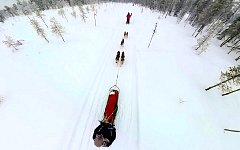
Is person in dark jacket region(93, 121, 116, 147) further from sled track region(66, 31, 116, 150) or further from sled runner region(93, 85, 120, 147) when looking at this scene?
sled track region(66, 31, 116, 150)

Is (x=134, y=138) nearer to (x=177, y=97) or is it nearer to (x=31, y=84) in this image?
(x=177, y=97)

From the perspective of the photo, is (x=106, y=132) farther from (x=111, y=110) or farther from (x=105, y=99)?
(x=105, y=99)

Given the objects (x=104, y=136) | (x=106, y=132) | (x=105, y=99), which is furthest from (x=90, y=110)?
(x=104, y=136)

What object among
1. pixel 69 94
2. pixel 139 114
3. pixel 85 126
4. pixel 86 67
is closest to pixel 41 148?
pixel 85 126

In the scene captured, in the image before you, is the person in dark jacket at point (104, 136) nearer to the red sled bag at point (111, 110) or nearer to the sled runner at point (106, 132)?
the sled runner at point (106, 132)

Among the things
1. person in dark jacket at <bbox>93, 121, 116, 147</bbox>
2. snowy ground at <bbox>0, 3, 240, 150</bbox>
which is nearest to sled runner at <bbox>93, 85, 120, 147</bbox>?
person in dark jacket at <bbox>93, 121, 116, 147</bbox>
